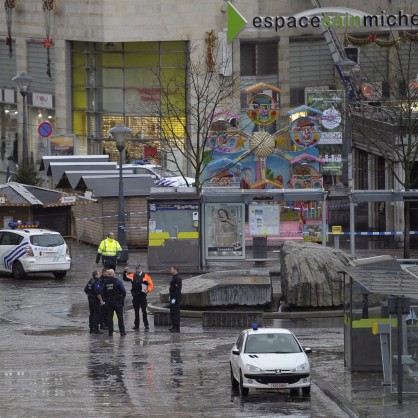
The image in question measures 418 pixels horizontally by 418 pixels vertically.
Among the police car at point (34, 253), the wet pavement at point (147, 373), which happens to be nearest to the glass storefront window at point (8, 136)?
the police car at point (34, 253)

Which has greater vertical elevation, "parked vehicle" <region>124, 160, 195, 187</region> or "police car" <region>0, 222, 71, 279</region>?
"parked vehicle" <region>124, 160, 195, 187</region>

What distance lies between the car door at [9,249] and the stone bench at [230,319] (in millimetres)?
9878

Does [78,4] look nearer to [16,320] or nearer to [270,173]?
[270,173]

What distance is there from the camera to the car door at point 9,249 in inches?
1560

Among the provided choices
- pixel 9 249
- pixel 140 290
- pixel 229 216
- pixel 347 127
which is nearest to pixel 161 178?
pixel 347 127

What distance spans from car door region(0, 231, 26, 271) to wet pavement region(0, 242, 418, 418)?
13.8ft

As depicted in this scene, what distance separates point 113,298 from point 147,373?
5.44 m

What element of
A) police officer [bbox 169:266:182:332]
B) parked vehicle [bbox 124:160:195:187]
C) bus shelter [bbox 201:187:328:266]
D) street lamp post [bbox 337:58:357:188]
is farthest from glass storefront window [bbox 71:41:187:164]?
police officer [bbox 169:266:182:332]

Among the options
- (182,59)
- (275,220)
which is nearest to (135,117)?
(182,59)

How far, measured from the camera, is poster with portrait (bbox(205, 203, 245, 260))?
4225 centimetres

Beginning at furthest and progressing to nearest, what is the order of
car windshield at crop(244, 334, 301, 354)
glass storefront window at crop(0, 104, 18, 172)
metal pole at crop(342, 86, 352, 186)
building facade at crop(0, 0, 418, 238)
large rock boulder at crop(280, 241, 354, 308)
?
1. glass storefront window at crop(0, 104, 18, 172)
2. building facade at crop(0, 0, 418, 238)
3. metal pole at crop(342, 86, 352, 186)
4. large rock boulder at crop(280, 241, 354, 308)
5. car windshield at crop(244, 334, 301, 354)

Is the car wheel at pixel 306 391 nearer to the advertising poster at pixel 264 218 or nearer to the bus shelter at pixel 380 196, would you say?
the bus shelter at pixel 380 196

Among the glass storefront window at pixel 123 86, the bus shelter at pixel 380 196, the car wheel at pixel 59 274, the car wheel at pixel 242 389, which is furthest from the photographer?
the glass storefront window at pixel 123 86

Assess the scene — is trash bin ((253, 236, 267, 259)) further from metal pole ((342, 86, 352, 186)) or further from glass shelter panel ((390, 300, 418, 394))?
glass shelter panel ((390, 300, 418, 394))
